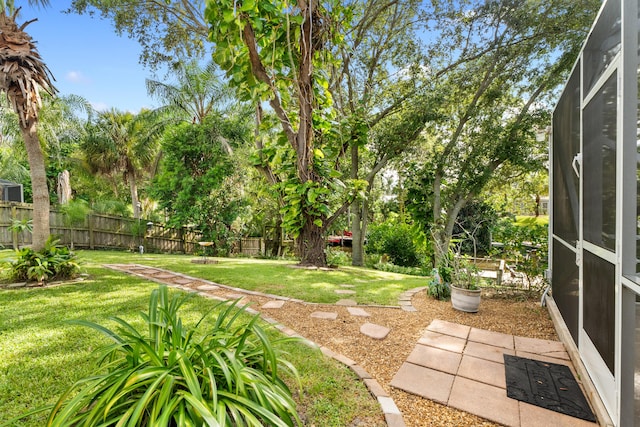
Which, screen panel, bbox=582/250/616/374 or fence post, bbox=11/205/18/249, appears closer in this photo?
screen panel, bbox=582/250/616/374

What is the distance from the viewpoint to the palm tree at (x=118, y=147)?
14.0 metres

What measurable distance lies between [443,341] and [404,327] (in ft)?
1.44

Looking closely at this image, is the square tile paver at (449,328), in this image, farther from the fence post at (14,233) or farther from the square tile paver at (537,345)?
the fence post at (14,233)

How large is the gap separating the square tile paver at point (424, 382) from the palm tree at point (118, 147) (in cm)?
1437

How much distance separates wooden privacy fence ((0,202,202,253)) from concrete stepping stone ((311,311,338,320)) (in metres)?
8.80

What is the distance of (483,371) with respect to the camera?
2.28 meters

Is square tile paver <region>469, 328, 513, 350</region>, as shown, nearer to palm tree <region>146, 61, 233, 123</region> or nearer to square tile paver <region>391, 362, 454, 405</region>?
square tile paver <region>391, 362, 454, 405</region>

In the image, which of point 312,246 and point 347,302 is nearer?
point 347,302

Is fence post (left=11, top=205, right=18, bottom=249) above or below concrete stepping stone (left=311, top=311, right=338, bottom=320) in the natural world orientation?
A: above

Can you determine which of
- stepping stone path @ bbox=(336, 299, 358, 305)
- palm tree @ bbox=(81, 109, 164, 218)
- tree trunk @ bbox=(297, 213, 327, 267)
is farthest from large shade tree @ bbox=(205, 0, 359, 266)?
palm tree @ bbox=(81, 109, 164, 218)

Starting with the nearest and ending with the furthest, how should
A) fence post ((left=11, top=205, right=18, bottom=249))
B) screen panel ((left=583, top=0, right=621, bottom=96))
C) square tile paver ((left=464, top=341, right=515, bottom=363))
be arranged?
screen panel ((left=583, top=0, right=621, bottom=96))
square tile paver ((left=464, top=341, right=515, bottom=363))
fence post ((left=11, top=205, right=18, bottom=249))

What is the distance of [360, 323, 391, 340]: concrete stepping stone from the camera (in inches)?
114

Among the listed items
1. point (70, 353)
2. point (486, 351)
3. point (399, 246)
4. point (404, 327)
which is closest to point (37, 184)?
point (70, 353)

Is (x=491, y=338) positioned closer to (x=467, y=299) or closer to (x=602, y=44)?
(x=467, y=299)
